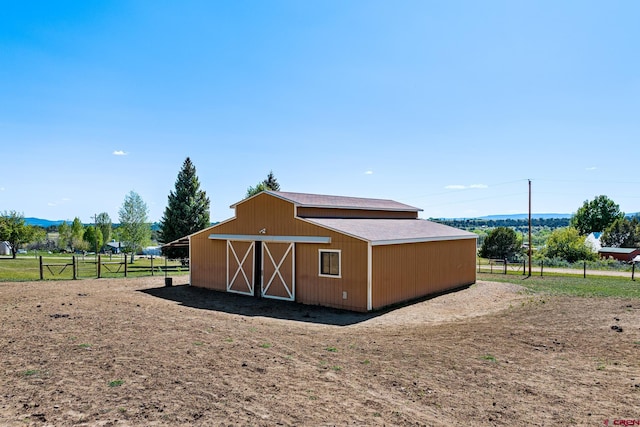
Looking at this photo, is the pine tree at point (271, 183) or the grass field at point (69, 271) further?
the pine tree at point (271, 183)

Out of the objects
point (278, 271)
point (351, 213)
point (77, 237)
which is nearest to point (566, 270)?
point (351, 213)

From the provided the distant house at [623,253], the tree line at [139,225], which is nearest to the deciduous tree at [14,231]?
the tree line at [139,225]

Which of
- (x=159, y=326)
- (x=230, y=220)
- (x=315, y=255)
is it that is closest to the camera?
(x=159, y=326)

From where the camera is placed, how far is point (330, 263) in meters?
15.2

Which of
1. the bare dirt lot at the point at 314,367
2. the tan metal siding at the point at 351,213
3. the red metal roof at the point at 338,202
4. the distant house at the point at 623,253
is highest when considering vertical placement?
the red metal roof at the point at 338,202

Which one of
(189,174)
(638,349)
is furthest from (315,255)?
(189,174)

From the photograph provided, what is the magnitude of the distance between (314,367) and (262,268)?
10195 mm

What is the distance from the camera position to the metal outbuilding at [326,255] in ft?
48.1

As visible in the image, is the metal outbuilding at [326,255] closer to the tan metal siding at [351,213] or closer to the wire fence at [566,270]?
the tan metal siding at [351,213]

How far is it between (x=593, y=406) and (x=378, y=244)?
355 inches

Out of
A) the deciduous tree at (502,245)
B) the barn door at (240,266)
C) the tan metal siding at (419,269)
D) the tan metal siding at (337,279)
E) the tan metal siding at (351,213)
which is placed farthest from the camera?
the deciduous tree at (502,245)

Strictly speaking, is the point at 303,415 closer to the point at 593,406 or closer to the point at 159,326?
the point at 593,406

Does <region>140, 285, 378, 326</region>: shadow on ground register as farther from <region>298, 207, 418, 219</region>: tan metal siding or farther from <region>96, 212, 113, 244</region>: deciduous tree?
<region>96, 212, 113, 244</region>: deciduous tree

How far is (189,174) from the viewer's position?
1516 inches
